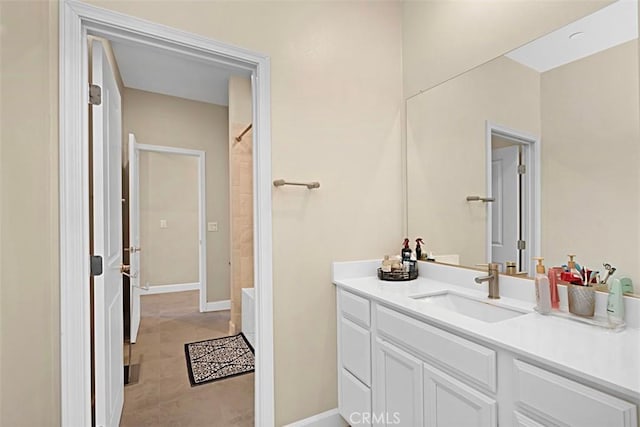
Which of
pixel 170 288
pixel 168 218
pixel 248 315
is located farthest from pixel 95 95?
pixel 170 288

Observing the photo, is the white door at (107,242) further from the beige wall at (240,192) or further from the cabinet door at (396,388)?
the beige wall at (240,192)

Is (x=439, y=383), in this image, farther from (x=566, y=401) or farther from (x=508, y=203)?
(x=508, y=203)

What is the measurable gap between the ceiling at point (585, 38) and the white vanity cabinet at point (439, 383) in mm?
1210

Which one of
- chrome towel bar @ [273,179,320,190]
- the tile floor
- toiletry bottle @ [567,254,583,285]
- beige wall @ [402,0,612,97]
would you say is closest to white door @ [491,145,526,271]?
toiletry bottle @ [567,254,583,285]

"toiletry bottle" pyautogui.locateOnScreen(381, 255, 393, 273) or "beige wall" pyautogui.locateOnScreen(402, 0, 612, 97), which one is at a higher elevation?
"beige wall" pyautogui.locateOnScreen(402, 0, 612, 97)

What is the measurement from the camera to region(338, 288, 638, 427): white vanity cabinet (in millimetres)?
828

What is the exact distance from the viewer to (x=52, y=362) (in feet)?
4.05

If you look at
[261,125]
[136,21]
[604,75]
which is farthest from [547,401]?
[136,21]

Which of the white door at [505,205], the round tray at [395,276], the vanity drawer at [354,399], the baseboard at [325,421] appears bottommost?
the baseboard at [325,421]

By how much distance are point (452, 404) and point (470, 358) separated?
0.68 feet

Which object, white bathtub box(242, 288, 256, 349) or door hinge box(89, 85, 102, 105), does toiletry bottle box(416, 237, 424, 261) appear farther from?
door hinge box(89, 85, 102, 105)

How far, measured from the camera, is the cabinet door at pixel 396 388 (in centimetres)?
130

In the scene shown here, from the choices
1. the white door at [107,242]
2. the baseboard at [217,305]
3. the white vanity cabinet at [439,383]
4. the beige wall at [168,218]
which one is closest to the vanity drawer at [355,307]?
the white vanity cabinet at [439,383]

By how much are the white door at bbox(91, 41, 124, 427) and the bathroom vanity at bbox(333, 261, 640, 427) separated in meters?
1.17
